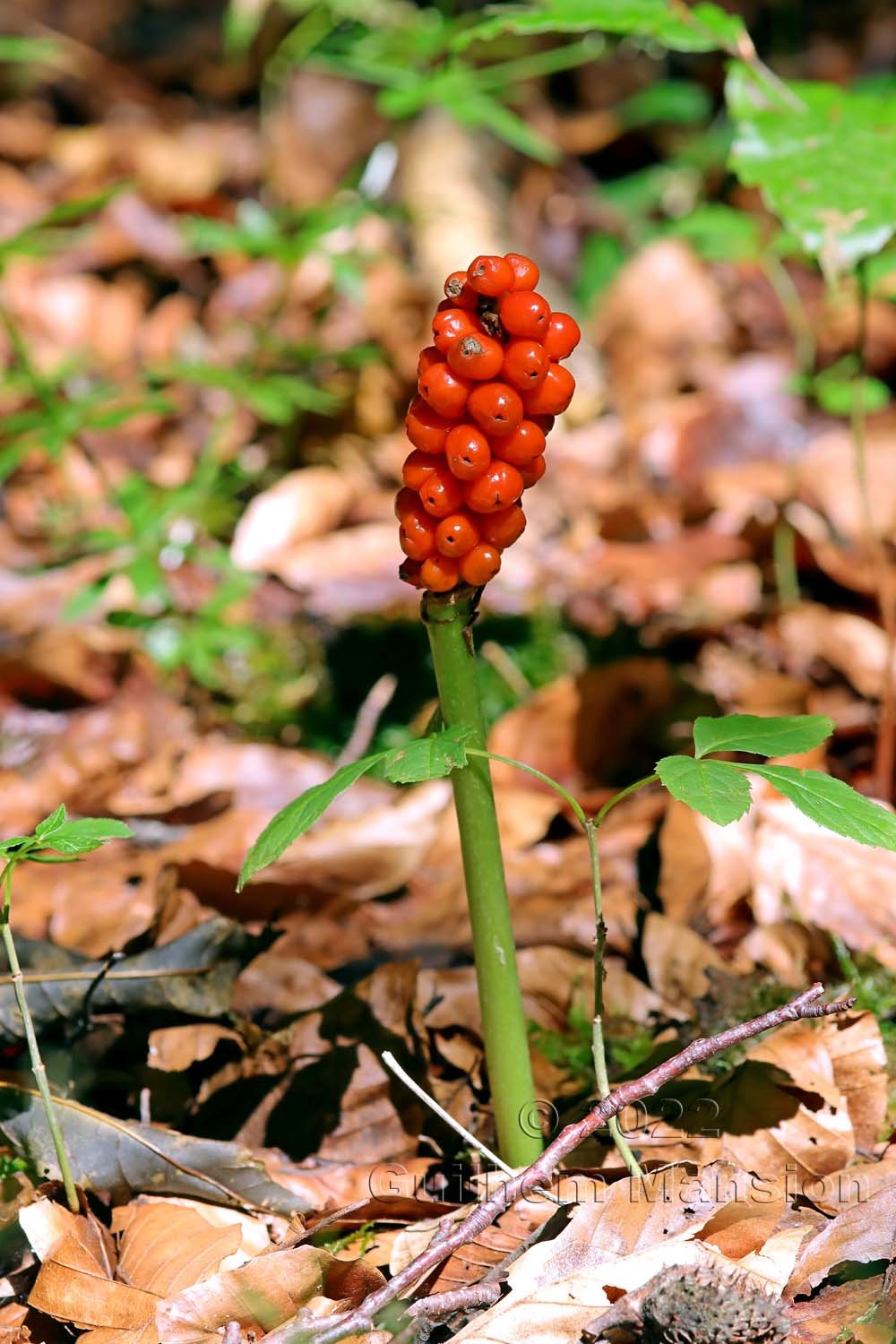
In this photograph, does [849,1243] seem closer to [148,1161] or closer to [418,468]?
[148,1161]

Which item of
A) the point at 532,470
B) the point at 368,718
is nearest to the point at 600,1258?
the point at 532,470

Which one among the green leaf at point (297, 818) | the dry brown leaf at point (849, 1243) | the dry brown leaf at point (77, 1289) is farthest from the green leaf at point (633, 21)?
the dry brown leaf at point (77, 1289)

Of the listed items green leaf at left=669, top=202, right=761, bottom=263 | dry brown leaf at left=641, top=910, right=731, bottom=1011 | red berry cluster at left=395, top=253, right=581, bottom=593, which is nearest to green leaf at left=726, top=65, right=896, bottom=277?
red berry cluster at left=395, top=253, right=581, bottom=593

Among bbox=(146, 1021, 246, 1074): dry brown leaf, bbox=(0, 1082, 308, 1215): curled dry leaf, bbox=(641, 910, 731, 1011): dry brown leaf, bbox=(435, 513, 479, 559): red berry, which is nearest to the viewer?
bbox=(435, 513, 479, 559): red berry

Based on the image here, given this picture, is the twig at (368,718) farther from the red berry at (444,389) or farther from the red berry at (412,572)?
the red berry at (444,389)

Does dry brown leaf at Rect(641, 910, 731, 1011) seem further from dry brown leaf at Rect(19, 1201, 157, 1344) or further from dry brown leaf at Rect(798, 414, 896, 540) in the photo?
dry brown leaf at Rect(798, 414, 896, 540)

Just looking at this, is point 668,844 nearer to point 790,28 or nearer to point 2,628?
point 2,628
